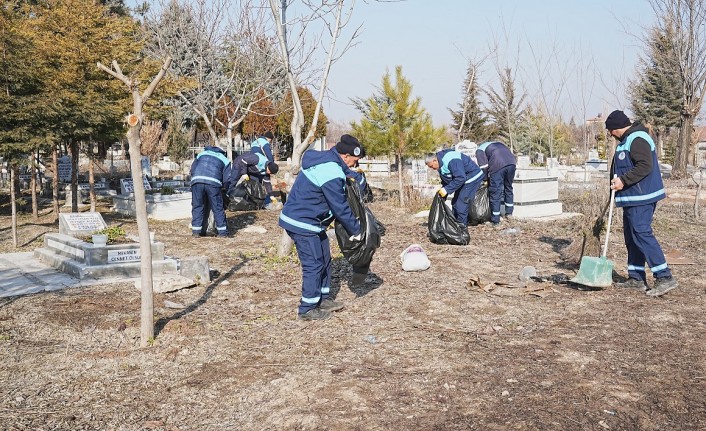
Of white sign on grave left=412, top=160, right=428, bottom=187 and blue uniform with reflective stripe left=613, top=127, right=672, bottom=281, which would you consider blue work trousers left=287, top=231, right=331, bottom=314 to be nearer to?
blue uniform with reflective stripe left=613, top=127, right=672, bottom=281

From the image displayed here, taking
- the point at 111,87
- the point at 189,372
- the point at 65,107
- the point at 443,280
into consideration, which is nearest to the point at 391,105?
the point at 111,87

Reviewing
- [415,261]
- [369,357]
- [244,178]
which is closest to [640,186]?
[415,261]

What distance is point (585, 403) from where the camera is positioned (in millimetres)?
3730

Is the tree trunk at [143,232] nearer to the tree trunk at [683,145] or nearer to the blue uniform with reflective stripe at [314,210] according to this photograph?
the blue uniform with reflective stripe at [314,210]

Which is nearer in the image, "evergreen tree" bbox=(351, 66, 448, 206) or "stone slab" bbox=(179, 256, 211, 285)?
"stone slab" bbox=(179, 256, 211, 285)

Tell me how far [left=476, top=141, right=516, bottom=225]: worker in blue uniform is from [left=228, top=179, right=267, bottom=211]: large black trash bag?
→ 14.3ft

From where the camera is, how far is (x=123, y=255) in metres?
7.40

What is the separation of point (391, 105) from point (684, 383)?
38.5 ft

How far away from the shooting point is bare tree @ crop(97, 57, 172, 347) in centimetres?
459

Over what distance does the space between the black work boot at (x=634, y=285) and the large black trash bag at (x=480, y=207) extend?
449cm

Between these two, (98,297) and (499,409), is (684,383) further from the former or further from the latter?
(98,297)

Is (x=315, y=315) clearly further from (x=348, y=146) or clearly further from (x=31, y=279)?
(x=31, y=279)

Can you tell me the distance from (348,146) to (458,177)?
4074 mm

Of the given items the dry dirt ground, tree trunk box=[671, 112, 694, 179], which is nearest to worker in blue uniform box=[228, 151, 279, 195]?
the dry dirt ground
